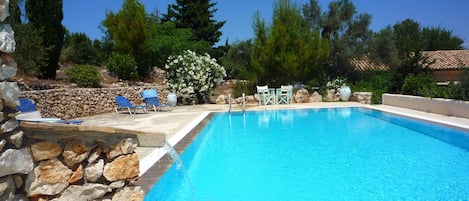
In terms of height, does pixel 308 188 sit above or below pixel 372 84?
below

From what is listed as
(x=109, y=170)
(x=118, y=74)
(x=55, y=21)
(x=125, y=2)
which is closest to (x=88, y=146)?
(x=109, y=170)

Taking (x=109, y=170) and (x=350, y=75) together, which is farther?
(x=350, y=75)

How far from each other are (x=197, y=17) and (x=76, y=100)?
18307mm

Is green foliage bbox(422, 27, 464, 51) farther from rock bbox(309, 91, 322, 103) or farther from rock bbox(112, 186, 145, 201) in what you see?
rock bbox(112, 186, 145, 201)

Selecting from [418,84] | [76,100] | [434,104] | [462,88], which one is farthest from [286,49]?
[76,100]

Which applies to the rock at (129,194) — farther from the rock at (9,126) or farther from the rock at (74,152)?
the rock at (9,126)

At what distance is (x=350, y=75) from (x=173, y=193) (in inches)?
729

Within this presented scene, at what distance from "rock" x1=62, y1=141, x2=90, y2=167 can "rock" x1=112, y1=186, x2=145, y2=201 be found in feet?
1.32

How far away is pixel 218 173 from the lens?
5672mm

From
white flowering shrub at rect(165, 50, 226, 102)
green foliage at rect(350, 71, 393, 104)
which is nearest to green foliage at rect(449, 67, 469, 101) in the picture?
green foliage at rect(350, 71, 393, 104)

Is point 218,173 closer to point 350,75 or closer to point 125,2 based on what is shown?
point 125,2

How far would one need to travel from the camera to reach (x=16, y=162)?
81.2 inches

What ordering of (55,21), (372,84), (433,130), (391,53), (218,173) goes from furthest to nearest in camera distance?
(391,53), (372,84), (55,21), (433,130), (218,173)

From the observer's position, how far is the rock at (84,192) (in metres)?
2.41
